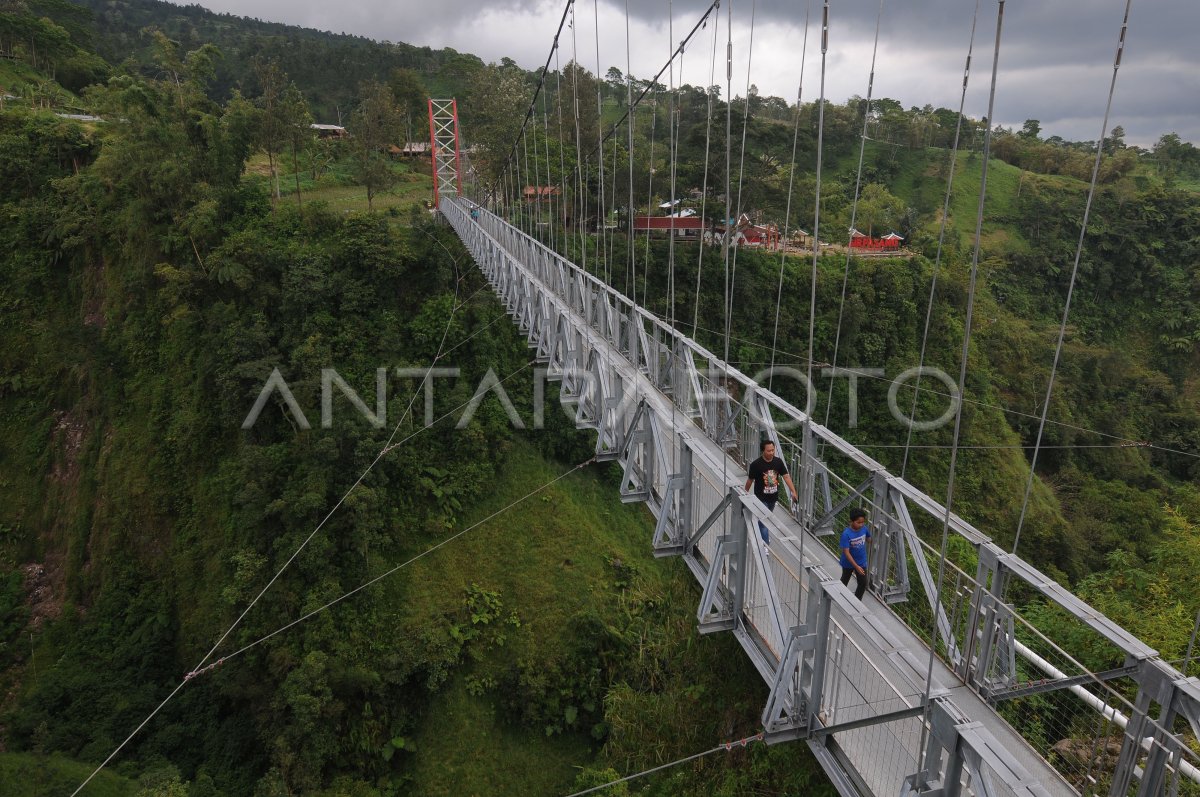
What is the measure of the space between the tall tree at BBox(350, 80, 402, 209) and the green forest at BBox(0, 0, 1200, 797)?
0.95ft

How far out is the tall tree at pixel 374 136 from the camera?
2103 centimetres

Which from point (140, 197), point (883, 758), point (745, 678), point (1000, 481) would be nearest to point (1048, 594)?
point (883, 758)

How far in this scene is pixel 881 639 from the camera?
114 inches

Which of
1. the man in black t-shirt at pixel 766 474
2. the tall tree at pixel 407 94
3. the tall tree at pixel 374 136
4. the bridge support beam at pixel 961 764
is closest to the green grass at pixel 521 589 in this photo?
the man in black t-shirt at pixel 766 474

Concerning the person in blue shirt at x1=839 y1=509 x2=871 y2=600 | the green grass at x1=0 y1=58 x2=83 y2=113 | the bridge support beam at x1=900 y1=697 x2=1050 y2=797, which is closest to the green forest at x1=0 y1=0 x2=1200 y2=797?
the person in blue shirt at x1=839 y1=509 x2=871 y2=600

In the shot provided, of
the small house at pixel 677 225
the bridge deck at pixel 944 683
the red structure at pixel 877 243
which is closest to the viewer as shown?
the bridge deck at pixel 944 683

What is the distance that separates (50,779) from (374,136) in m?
20.0

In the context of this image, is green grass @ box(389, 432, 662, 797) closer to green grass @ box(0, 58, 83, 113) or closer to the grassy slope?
the grassy slope

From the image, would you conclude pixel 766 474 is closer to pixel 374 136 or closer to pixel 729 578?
pixel 729 578

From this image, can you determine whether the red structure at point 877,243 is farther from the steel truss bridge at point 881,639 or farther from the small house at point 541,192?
the steel truss bridge at point 881,639

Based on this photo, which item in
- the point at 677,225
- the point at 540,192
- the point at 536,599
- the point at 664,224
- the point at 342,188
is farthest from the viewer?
the point at 342,188

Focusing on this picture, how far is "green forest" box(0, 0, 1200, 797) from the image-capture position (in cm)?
957

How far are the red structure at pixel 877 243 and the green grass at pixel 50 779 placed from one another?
2250 cm

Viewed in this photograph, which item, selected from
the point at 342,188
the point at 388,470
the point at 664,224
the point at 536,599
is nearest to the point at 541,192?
the point at 664,224
